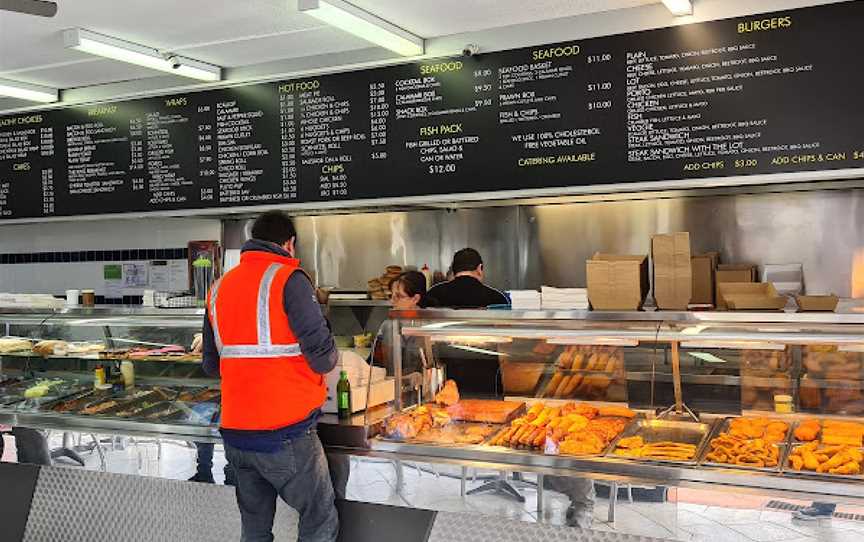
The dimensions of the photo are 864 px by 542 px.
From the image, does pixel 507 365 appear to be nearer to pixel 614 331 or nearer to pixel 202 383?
pixel 614 331

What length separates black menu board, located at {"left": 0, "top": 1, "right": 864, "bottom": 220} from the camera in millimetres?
4566

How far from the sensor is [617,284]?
353 centimetres

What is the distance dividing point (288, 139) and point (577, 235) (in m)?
2.00

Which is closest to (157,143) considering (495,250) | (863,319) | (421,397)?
(495,250)

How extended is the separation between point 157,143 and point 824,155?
4.36 meters

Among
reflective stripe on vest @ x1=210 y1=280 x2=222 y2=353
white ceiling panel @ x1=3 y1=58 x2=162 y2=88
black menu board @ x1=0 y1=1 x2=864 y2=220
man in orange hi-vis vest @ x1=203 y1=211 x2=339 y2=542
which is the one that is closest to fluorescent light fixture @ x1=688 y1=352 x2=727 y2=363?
man in orange hi-vis vest @ x1=203 y1=211 x2=339 y2=542

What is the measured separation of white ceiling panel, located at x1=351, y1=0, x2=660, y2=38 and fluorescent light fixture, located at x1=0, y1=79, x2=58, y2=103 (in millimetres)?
3023

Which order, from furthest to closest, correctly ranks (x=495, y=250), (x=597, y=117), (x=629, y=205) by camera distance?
(x=495, y=250)
(x=629, y=205)
(x=597, y=117)

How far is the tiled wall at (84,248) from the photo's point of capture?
22.8ft

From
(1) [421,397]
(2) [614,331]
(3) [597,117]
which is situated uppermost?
(3) [597,117]

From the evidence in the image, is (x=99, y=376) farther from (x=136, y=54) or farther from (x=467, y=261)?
(x=467, y=261)

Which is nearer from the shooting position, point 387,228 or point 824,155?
point 824,155

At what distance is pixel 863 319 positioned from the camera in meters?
2.98

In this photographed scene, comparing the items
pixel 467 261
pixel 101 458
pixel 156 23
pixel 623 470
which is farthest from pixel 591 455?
pixel 156 23
